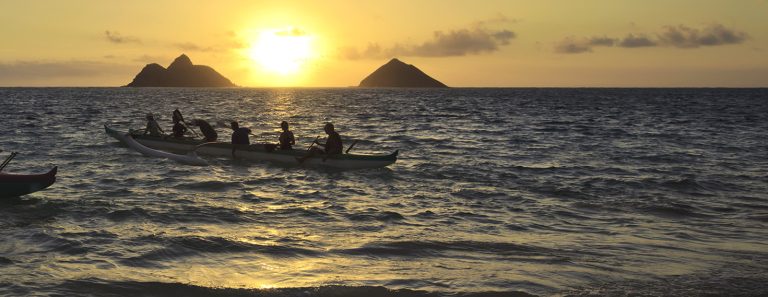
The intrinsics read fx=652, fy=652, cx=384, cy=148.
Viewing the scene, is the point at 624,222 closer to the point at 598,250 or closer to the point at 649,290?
the point at 598,250

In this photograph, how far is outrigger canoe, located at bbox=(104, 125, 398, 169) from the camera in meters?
20.6

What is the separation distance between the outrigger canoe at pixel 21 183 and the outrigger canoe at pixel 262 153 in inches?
340

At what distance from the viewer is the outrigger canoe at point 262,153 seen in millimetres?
20578

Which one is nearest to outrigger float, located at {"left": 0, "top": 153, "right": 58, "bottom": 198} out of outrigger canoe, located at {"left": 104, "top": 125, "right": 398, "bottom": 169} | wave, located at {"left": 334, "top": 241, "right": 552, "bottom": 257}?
wave, located at {"left": 334, "top": 241, "right": 552, "bottom": 257}

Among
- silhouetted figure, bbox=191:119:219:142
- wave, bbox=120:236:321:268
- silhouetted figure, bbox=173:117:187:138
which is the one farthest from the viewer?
silhouetted figure, bbox=173:117:187:138

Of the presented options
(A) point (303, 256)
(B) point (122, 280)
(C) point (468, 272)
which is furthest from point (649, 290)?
(B) point (122, 280)

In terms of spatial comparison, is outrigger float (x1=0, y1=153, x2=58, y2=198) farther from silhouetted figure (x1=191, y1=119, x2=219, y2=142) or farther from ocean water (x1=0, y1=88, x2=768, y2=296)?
silhouetted figure (x1=191, y1=119, x2=219, y2=142)

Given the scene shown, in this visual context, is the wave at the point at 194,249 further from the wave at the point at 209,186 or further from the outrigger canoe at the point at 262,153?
the outrigger canoe at the point at 262,153

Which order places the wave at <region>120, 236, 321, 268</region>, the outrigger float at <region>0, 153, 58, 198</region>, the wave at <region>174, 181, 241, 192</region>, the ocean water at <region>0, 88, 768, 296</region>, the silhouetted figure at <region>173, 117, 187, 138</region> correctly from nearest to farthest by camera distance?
the ocean water at <region>0, 88, 768, 296</region>, the wave at <region>120, 236, 321, 268</region>, the outrigger float at <region>0, 153, 58, 198</region>, the wave at <region>174, 181, 241, 192</region>, the silhouetted figure at <region>173, 117, 187, 138</region>

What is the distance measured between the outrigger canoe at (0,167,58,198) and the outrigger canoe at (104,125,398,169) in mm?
8632

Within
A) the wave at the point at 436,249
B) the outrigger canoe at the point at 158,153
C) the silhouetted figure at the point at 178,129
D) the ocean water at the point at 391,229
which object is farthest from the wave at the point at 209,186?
the silhouetted figure at the point at 178,129

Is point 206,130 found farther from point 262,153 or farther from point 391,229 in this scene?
point 391,229

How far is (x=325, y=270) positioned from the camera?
30.1ft

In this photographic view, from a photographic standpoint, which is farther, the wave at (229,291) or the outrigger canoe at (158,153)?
the outrigger canoe at (158,153)
